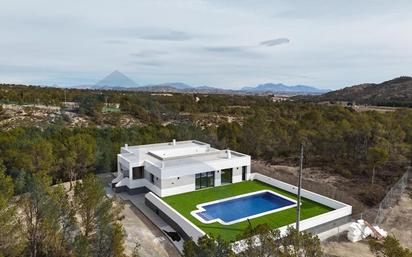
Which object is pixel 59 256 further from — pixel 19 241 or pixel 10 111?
pixel 10 111

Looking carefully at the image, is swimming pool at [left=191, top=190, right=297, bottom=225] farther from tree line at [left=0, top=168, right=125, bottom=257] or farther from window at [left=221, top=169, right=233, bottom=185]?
tree line at [left=0, top=168, right=125, bottom=257]

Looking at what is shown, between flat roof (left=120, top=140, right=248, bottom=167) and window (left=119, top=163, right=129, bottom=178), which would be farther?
window (left=119, top=163, right=129, bottom=178)

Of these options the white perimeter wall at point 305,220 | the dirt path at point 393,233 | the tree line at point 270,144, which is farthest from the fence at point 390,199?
the white perimeter wall at point 305,220

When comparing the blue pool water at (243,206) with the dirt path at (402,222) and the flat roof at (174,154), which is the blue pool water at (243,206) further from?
the dirt path at (402,222)

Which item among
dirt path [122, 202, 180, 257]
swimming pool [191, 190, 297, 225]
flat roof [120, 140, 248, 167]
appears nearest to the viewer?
dirt path [122, 202, 180, 257]

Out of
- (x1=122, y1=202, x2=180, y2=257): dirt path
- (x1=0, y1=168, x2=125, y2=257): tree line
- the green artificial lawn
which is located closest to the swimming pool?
the green artificial lawn

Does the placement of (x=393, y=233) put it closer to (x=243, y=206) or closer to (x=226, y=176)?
(x=243, y=206)

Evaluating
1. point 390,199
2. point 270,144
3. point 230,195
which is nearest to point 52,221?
point 230,195
